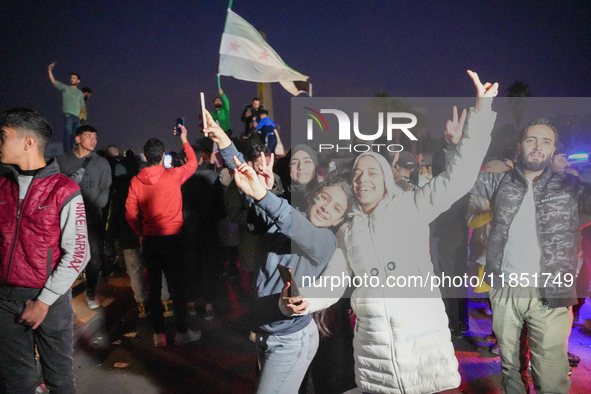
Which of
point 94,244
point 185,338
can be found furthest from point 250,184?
point 94,244

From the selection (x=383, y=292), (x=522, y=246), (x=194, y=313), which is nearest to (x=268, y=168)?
(x=383, y=292)

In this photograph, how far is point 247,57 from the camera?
12.9ft

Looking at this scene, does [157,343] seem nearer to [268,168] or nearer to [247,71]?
[268,168]

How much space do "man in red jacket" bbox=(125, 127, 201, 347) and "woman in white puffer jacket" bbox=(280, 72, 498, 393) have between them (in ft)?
6.95

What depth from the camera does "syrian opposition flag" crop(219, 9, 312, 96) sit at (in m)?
3.91

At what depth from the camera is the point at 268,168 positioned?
7.41 feet

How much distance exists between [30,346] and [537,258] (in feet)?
11.0

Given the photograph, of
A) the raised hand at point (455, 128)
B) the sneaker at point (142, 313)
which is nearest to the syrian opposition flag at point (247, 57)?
the raised hand at point (455, 128)

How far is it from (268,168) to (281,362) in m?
1.13

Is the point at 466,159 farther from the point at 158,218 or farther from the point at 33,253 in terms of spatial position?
the point at 158,218

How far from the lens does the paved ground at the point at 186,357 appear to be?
3227 millimetres

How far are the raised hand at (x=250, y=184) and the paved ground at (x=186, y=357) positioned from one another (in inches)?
88.0

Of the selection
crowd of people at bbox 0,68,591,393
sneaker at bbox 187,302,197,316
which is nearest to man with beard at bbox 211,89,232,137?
sneaker at bbox 187,302,197,316

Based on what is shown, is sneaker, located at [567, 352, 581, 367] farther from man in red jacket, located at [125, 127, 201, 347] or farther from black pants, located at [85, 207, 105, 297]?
black pants, located at [85, 207, 105, 297]
